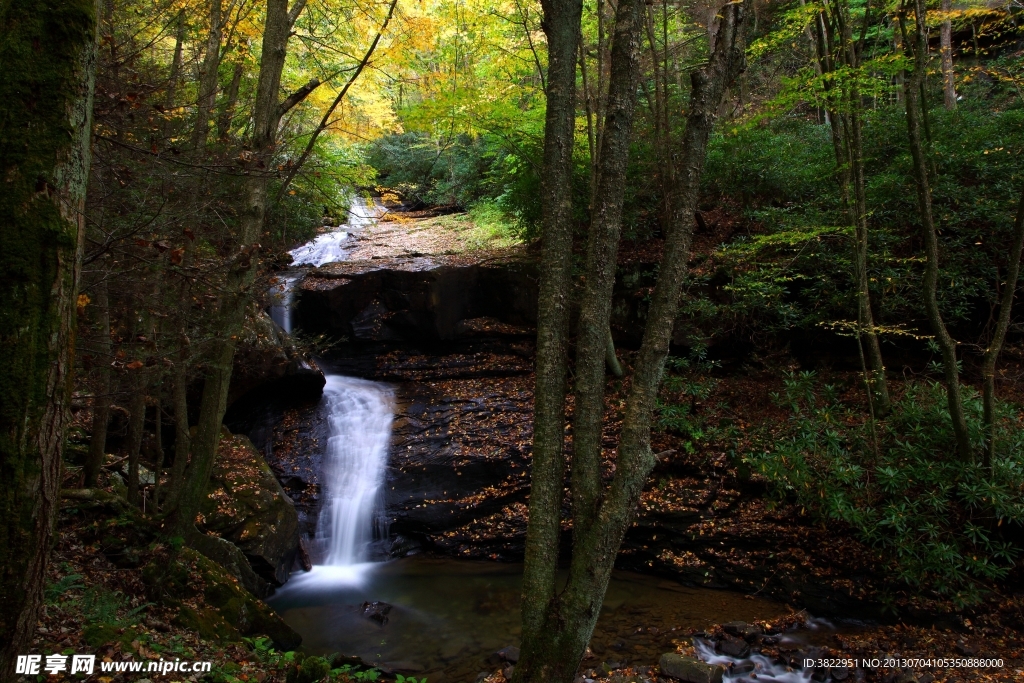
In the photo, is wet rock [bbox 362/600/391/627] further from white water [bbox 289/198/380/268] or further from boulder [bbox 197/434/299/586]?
white water [bbox 289/198/380/268]

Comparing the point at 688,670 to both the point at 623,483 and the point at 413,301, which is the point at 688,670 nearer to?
the point at 623,483

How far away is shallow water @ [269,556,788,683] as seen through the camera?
6.21 metres

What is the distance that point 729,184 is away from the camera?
11.5 metres

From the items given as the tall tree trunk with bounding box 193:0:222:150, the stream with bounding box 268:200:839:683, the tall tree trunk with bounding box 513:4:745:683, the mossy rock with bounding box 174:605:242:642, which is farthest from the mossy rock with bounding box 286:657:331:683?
the tall tree trunk with bounding box 193:0:222:150

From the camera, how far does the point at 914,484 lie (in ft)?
21.9

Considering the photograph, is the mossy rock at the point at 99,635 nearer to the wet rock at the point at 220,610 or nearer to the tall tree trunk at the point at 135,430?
the wet rock at the point at 220,610

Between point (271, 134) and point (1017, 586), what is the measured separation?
30.6 ft

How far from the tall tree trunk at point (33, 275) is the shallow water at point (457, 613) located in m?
4.59

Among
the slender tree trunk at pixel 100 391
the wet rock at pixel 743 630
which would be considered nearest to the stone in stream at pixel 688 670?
the wet rock at pixel 743 630

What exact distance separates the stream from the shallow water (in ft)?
0.04

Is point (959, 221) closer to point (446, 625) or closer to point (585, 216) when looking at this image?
point (585, 216)

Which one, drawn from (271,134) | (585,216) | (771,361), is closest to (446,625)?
(271,134)

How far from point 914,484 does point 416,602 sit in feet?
20.6

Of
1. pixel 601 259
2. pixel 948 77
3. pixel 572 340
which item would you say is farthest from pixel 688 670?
pixel 948 77
